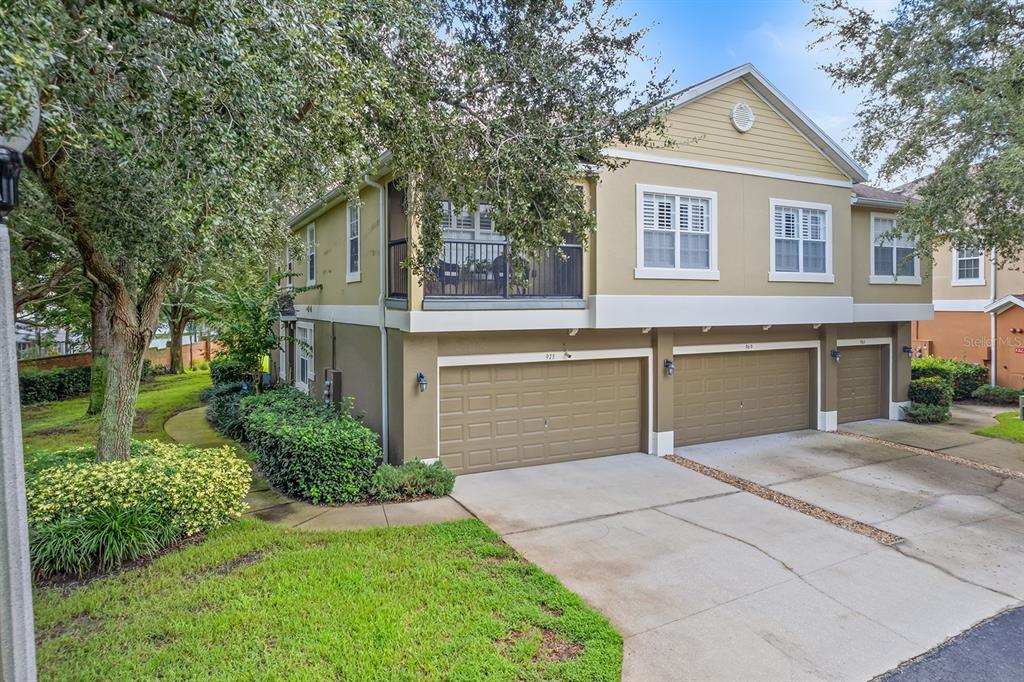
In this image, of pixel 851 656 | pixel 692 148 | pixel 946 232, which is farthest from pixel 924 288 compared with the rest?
pixel 851 656

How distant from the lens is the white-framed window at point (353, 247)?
1250 cm

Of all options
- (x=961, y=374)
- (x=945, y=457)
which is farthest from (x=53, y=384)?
(x=961, y=374)

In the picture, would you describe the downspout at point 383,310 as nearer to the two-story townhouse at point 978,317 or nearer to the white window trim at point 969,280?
the two-story townhouse at point 978,317

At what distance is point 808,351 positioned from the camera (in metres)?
13.9

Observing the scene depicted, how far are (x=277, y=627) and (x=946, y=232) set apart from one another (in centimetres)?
1246

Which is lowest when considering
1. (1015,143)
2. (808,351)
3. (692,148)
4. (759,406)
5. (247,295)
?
(759,406)

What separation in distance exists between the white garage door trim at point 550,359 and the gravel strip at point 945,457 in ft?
17.8

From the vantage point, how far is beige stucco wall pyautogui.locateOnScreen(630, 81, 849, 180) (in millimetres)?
11367

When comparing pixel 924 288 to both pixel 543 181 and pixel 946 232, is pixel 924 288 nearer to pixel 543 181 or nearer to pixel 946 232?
pixel 946 232

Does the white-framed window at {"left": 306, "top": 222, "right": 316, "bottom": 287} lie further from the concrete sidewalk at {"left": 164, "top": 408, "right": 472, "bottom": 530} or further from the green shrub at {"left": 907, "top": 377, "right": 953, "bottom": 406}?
the green shrub at {"left": 907, "top": 377, "right": 953, "bottom": 406}

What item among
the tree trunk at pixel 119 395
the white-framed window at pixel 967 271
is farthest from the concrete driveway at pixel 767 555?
the white-framed window at pixel 967 271

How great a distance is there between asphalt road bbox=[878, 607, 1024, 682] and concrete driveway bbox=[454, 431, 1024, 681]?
0.13 metres

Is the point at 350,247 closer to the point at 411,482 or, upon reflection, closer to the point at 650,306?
the point at 411,482

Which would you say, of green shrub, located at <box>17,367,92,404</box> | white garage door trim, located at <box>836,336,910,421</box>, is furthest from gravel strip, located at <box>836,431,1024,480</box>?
green shrub, located at <box>17,367,92,404</box>
